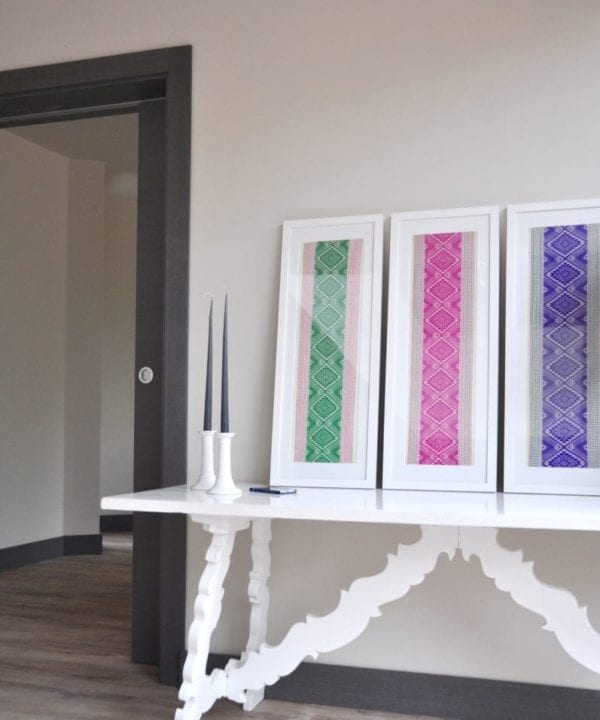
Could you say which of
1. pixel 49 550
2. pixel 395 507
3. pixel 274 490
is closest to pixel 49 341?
pixel 49 550

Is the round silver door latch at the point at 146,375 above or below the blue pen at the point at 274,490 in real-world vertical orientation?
above

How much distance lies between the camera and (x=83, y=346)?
5582 millimetres

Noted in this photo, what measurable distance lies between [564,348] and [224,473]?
961 millimetres

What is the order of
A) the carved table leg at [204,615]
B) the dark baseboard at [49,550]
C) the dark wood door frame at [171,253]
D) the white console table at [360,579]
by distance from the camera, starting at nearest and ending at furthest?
1. the white console table at [360,579]
2. the carved table leg at [204,615]
3. the dark wood door frame at [171,253]
4. the dark baseboard at [49,550]

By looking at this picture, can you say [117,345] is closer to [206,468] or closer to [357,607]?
[206,468]

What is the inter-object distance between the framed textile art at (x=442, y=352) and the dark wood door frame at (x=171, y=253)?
679mm

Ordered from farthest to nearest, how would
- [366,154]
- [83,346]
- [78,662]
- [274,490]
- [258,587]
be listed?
[83,346]
[78,662]
[366,154]
[258,587]
[274,490]

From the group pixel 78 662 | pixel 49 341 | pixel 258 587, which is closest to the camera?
pixel 258 587

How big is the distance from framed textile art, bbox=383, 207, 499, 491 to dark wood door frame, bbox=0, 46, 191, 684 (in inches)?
26.7

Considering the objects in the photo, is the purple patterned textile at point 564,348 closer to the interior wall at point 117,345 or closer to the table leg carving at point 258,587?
the table leg carving at point 258,587

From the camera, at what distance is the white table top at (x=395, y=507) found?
1877 mm

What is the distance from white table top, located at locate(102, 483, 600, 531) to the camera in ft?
6.16

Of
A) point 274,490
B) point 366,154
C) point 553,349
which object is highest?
point 366,154

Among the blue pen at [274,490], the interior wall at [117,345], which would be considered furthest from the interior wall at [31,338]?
the blue pen at [274,490]
